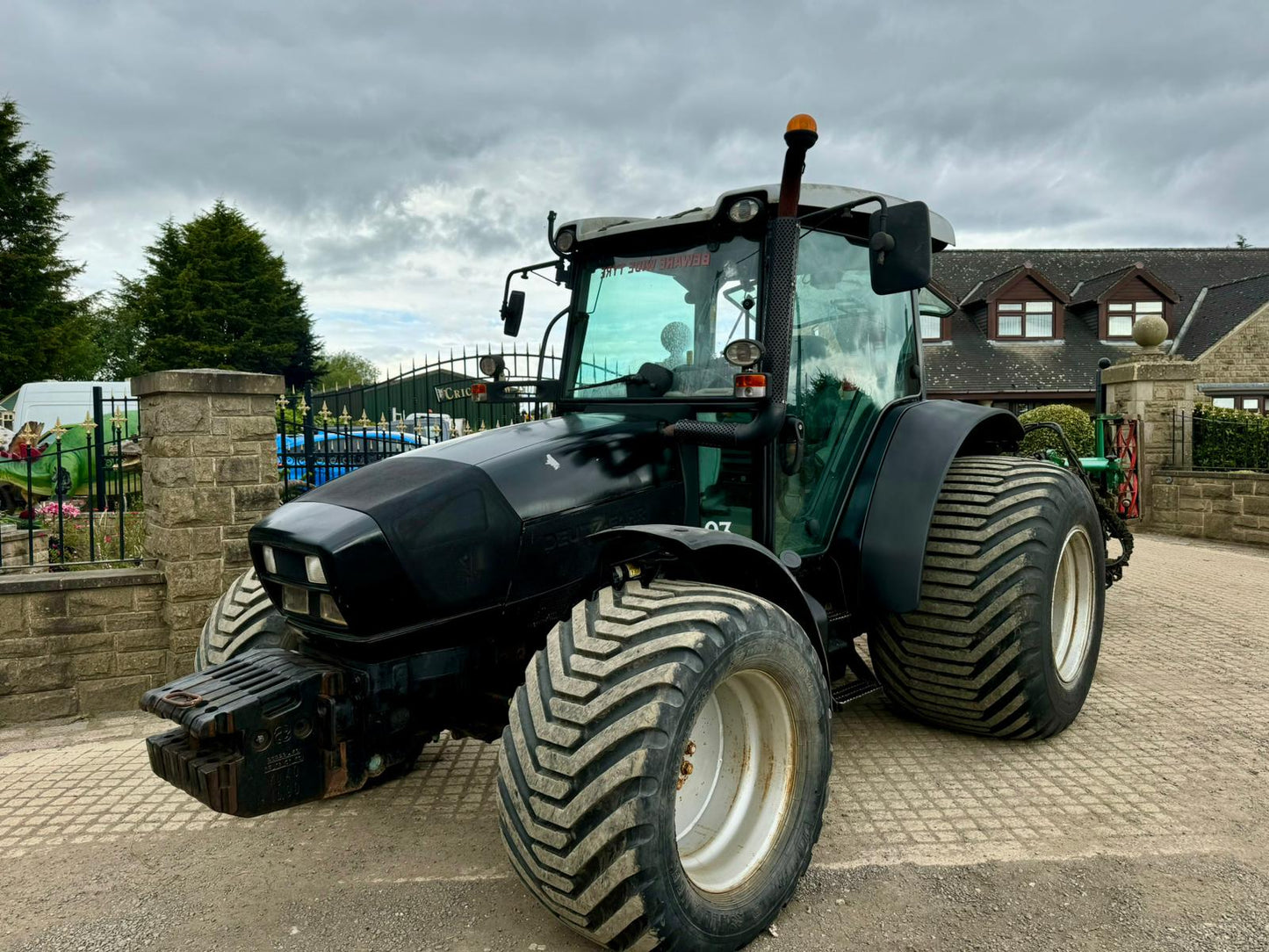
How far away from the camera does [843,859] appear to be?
119 inches

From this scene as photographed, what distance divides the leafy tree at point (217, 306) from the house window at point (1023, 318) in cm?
2671

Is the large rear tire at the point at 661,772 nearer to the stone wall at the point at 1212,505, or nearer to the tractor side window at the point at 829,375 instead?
the tractor side window at the point at 829,375

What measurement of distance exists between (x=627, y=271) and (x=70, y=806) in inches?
125

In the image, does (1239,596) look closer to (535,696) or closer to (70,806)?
(535,696)

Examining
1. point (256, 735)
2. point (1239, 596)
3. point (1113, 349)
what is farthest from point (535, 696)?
point (1113, 349)

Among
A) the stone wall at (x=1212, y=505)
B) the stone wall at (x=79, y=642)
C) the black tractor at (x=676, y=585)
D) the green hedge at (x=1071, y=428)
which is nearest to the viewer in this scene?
the black tractor at (x=676, y=585)

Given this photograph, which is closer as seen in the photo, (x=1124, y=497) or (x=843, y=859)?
(x=843, y=859)

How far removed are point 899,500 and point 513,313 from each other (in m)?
1.87

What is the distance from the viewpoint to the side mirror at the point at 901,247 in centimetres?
300

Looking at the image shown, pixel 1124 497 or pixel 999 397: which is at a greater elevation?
pixel 999 397

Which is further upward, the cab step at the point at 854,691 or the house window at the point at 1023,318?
the house window at the point at 1023,318

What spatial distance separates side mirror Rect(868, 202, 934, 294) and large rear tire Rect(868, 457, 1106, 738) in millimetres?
1192

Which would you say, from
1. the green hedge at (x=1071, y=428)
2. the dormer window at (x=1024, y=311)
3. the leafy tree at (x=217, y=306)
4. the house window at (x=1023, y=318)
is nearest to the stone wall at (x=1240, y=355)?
the dormer window at (x=1024, y=311)

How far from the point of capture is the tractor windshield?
3334 mm
